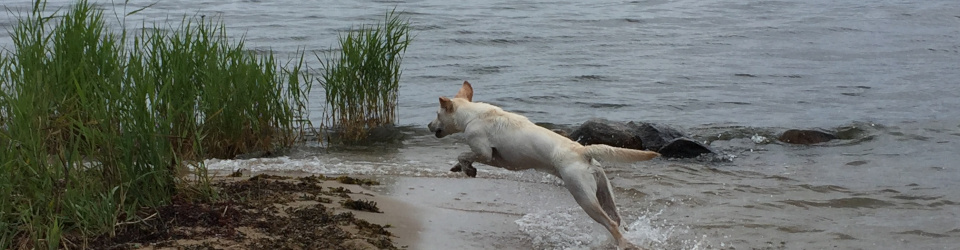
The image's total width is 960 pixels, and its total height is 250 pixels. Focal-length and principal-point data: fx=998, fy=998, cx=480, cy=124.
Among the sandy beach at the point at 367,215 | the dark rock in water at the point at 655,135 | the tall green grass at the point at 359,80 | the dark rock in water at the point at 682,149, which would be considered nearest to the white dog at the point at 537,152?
the sandy beach at the point at 367,215

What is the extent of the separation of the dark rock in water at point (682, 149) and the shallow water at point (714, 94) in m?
0.28

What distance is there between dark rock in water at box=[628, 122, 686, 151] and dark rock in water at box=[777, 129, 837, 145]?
134 cm

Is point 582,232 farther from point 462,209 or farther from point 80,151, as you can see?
point 80,151

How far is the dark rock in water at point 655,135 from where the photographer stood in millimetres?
10273

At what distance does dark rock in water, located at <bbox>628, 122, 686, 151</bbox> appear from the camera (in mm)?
10273

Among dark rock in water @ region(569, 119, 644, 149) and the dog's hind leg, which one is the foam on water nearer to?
the dog's hind leg

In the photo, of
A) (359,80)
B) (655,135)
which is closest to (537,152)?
(655,135)

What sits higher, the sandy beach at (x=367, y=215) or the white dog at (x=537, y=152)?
the white dog at (x=537, y=152)

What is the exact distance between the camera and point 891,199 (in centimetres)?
839

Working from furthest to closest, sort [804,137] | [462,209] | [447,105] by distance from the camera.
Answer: [804,137]
[462,209]
[447,105]

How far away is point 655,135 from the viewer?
34.2 ft

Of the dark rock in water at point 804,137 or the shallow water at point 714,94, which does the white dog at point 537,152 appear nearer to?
the shallow water at point 714,94

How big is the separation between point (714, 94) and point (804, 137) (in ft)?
11.0

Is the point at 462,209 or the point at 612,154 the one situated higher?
the point at 612,154
